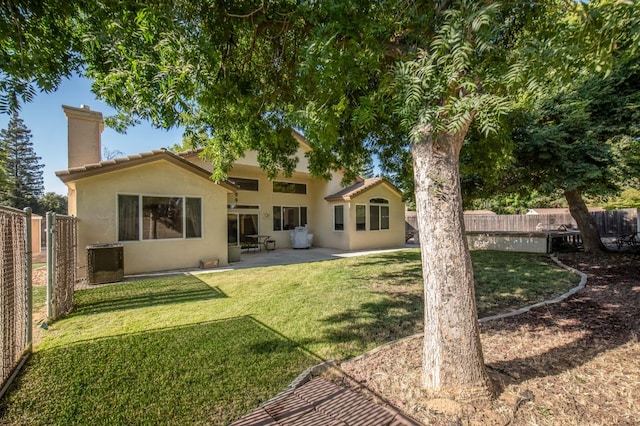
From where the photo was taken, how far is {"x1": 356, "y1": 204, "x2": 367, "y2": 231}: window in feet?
50.0

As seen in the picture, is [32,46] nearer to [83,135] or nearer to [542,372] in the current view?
[542,372]

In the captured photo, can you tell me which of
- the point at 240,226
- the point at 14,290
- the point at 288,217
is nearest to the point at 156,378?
the point at 14,290

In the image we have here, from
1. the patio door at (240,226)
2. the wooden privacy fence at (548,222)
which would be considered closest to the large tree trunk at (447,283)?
the patio door at (240,226)


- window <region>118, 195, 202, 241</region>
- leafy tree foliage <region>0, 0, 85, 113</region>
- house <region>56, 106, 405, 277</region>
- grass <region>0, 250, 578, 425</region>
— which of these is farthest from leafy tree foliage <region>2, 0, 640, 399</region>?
window <region>118, 195, 202, 241</region>

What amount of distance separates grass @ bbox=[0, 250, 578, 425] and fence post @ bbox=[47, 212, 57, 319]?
0.33 m

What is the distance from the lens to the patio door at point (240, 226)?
14867 millimetres

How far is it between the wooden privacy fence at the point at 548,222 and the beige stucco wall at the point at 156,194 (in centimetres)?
1722

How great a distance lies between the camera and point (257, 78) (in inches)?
212

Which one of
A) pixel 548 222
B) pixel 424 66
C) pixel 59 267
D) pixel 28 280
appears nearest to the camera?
pixel 424 66

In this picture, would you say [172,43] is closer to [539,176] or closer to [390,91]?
[390,91]

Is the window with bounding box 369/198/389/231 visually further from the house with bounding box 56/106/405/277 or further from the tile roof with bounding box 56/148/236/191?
the tile roof with bounding box 56/148/236/191

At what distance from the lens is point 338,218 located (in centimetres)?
1562

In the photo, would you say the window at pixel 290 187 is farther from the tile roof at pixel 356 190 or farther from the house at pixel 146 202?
the house at pixel 146 202

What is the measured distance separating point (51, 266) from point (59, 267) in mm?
353
